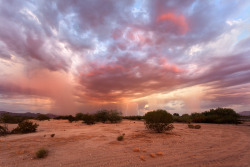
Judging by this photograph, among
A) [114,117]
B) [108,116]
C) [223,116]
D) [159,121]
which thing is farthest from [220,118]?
[108,116]

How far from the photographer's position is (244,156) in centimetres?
592

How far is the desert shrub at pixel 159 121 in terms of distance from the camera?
11.9 meters

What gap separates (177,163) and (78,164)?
376 centimetres

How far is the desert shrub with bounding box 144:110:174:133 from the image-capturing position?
39.1 ft

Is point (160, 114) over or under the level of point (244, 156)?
over

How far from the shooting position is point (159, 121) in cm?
1191

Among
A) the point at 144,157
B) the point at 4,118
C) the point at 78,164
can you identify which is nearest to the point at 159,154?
the point at 144,157

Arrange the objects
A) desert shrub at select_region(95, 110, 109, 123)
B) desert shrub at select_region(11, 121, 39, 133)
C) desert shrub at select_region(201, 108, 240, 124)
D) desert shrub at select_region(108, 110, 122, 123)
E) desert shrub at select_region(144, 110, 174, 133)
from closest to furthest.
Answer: desert shrub at select_region(144, 110, 174, 133)
desert shrub at select_region(11, 121, 39, 133)
desert shrub at select_region(201, 108, 240, 124)
desert shrub at select_region(108, 110, 122, 123)
desert shrub at select_region(95, 110, 109, 123)

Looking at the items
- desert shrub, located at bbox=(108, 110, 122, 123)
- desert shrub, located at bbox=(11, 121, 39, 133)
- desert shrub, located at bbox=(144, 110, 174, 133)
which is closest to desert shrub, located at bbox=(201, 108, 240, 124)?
desert shrub, located at bbox=(144, 110, 174, 133)

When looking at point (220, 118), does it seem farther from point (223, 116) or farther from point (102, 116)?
point (102, 116)

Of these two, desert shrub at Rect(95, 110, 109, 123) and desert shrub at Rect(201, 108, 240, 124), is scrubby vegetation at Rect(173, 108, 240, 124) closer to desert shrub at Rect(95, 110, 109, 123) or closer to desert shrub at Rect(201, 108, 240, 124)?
desert shrub at Rect(201, 108, 240, 124)

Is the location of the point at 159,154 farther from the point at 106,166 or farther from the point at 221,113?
the point at 221,113

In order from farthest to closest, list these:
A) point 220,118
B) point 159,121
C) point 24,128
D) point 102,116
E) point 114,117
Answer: point 102,116 < point 114,117 < point 220,118 < point 24,128 < point 159,121

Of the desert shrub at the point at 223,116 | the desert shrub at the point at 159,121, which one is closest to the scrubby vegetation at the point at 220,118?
the desert shrub at the point at 223,116
